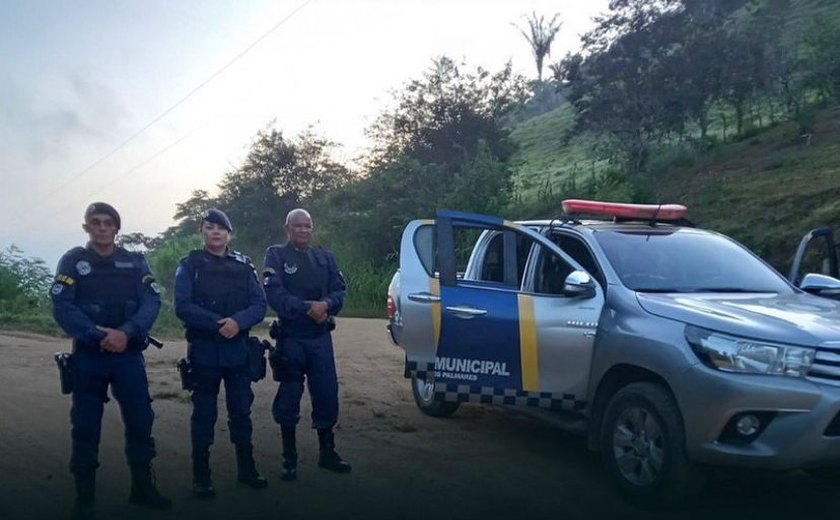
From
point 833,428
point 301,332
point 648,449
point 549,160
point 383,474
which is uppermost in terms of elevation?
point 549,160

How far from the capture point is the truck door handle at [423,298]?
21.6 ft

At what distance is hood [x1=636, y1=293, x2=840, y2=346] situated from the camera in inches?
201

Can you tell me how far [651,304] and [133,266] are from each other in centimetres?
315

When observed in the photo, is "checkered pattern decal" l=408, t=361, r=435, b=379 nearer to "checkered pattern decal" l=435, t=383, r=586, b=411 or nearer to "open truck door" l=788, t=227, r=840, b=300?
"checkered pattern decal" l=435, t=383, r=586, b=411

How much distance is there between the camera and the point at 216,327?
5.83 meters

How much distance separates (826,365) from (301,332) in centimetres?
330

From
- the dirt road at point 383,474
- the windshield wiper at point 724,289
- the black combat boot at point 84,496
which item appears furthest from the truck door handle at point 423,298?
the black combat boot at point 84,496

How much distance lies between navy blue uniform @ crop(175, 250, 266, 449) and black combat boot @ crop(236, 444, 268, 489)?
0.06m

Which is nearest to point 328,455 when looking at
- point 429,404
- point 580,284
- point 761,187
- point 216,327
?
point 216,327

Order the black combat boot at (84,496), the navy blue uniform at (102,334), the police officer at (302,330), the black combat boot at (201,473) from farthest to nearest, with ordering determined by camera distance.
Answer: the police officer at (302,330), the black combat boot at (201,473), the navy blue uniform at (102,334), the black combat boot at (84,496)

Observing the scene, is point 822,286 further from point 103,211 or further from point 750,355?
point 103,211

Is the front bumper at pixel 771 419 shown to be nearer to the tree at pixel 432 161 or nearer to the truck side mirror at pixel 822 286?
the truck side mirror at pixel 822 286

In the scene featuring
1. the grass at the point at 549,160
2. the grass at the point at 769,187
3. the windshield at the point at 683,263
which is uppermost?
the grass at the point at 549,160

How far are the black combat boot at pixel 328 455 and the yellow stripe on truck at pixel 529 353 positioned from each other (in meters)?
1.37
